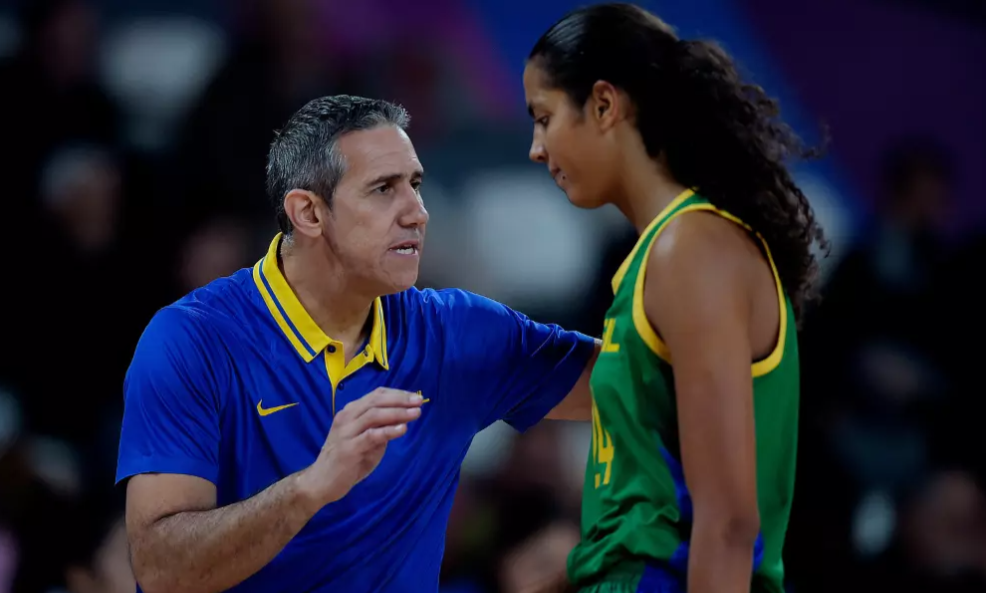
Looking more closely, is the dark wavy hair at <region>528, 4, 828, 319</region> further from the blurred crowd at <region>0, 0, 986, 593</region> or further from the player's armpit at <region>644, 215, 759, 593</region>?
the blurred crowd at <region>0, 0, 986, 593</region>

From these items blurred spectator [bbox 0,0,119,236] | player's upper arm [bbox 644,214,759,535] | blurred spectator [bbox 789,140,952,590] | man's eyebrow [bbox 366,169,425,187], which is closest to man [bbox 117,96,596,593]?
man's eyebrow [bbox 366,169,425,187]

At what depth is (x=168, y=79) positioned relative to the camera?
15.8ft

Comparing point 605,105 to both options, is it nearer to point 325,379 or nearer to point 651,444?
point 651,444

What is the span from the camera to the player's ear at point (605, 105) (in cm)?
230

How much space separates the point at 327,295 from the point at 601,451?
816 mm

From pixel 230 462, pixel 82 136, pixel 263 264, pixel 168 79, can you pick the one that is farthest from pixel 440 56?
pixel 230 462

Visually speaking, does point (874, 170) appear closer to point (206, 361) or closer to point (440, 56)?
point (440, 56)

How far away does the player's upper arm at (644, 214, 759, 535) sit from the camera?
6.66 ft

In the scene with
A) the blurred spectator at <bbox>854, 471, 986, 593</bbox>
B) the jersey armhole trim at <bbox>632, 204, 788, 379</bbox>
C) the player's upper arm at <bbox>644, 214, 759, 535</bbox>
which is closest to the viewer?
the player's upper arm at <bbox>644, 214, 759, 535</bbox>

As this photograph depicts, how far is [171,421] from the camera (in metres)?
2.51

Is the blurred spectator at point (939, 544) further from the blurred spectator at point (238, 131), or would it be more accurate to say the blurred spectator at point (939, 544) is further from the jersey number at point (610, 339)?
the jersey number at point (610, 339)

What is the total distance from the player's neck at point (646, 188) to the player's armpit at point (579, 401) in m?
0.66

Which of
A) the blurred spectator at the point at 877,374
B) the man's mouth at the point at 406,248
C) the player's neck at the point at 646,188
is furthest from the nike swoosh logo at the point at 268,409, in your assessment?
the blurred spectator at the point at 877,374

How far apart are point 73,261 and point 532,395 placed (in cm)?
216
